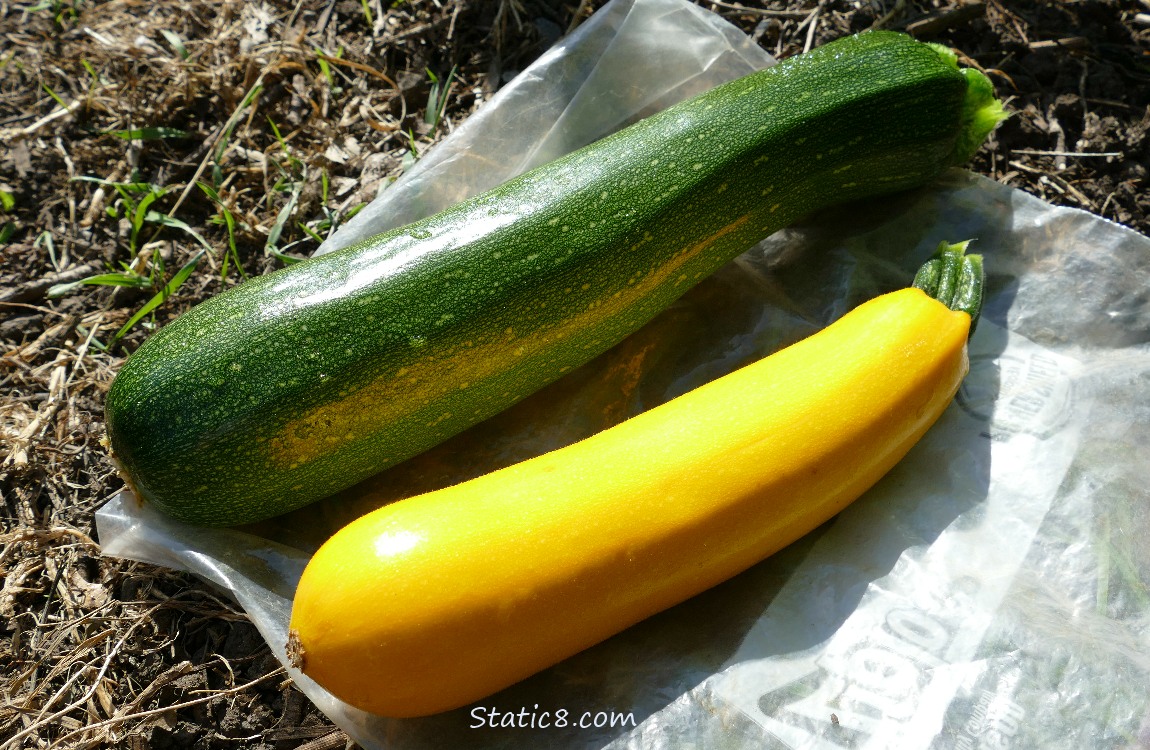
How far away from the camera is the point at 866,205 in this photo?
2.64 metres

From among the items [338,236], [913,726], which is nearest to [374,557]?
[338,236]

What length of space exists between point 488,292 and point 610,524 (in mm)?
620

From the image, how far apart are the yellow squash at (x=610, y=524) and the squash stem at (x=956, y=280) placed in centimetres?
10

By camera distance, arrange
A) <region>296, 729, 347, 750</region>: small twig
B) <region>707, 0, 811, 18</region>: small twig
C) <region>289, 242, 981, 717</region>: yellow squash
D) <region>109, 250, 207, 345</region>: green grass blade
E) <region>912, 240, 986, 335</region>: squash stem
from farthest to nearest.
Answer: <region>707, 0, 811, 18</region>: small twig, <region>109, 250, 207, 345</region>: green grass blade, <region>912, 240, 986, 335</region>: squash stem, <region>296, 729, 347, 750</region>: small twig, <region>289, 242, 981, 717</region>: yellow squash

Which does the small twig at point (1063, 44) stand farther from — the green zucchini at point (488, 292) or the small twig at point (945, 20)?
the green zucchini at point (488, 292)

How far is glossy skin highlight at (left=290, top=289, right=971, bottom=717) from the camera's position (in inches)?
66.1

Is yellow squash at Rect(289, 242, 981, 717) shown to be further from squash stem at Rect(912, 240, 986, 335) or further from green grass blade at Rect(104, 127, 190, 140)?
green grass blade at Rect(104, 127, 190, 140)

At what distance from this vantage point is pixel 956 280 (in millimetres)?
2238

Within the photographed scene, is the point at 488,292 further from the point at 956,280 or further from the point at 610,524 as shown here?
the point at 956,280

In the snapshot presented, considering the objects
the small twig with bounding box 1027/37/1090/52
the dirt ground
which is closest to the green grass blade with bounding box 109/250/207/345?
the dirt ground

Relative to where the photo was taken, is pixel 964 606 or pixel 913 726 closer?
pixel 913 726

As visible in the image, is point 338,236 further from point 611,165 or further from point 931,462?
point 931,462

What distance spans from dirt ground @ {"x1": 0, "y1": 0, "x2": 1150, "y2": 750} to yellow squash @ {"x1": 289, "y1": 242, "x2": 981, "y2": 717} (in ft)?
2.07

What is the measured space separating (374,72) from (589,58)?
0.79 meters
